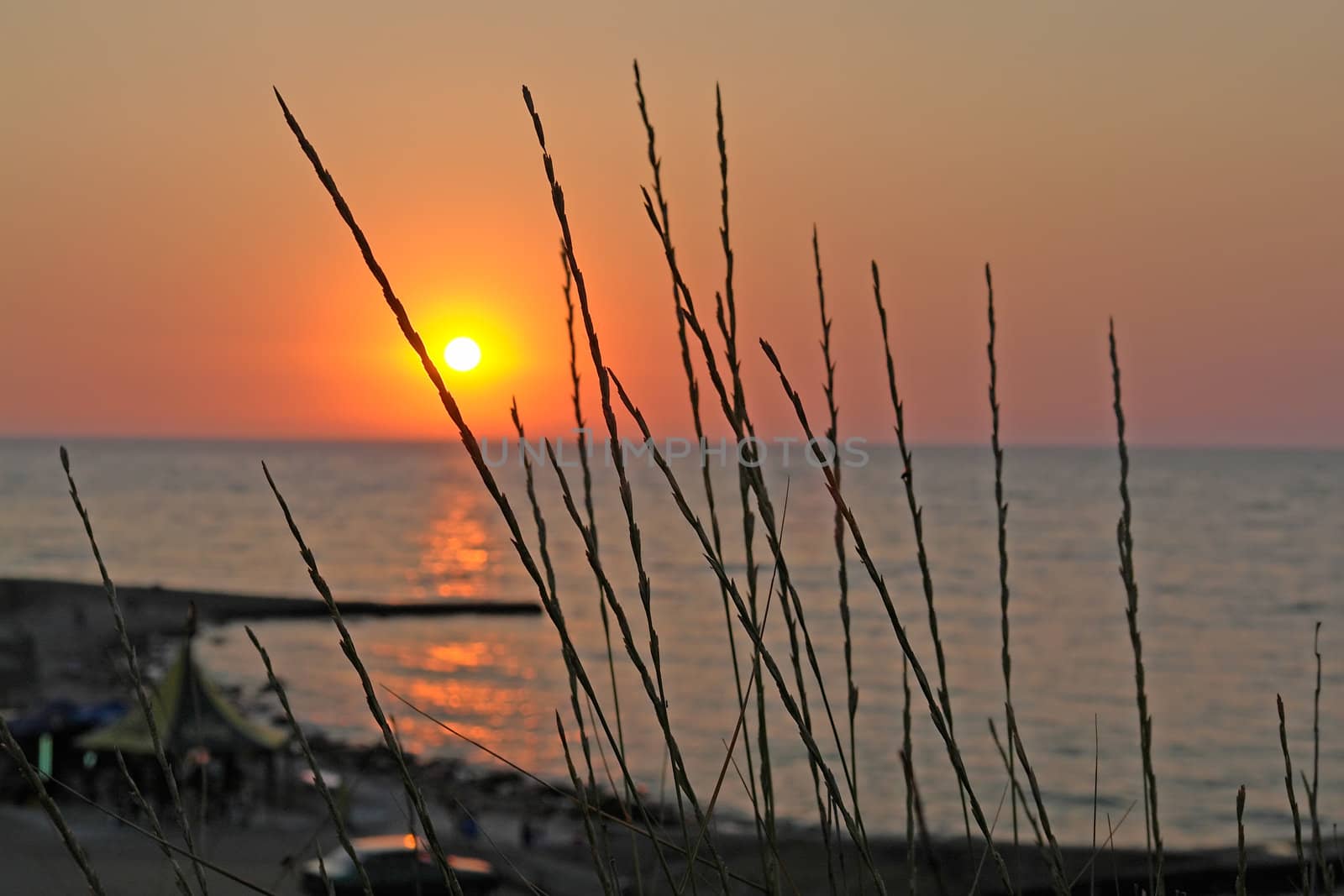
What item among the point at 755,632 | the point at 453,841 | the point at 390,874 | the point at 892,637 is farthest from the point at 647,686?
the point at 892,637

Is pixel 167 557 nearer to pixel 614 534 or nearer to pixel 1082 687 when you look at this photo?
pixel 614 534

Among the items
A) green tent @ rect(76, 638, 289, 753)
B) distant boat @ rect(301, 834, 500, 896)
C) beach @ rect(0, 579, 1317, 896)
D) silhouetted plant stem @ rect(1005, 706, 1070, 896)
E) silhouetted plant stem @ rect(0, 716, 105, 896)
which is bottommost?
beach @ rect(0, 579, 1317, 896)

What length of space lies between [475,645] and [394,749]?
45.3 meters

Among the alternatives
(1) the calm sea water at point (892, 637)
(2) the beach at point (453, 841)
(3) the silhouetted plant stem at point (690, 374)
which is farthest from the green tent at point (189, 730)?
(3) the silhouetted plant stem at point (690, 374)

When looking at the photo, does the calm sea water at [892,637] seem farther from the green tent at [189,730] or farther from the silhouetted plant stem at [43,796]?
the silhouetted plant stem at [43,796]

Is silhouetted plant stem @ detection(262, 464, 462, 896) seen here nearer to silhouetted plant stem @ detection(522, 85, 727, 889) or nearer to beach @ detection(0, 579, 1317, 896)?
silhouetted plant stem @ detection(522, 85, 727, 889)

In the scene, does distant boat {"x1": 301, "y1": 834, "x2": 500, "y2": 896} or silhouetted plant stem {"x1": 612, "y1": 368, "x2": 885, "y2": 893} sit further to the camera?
distant boat {"x1": 301, "y1": 834, "x2": 500, "y2": 896}

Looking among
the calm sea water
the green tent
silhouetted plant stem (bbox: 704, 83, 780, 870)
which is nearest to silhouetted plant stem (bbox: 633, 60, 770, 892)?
silhouetted plant stem (bbox: 704, 83, 780, 870)

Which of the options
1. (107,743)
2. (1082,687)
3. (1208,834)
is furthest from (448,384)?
(1082,687)

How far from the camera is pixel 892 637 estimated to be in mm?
37938

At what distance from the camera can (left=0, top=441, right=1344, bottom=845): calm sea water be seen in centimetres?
2531

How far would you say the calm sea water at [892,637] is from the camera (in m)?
25.3

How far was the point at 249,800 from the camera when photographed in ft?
80.2

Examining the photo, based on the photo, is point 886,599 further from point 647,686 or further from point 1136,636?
point 1136,636
